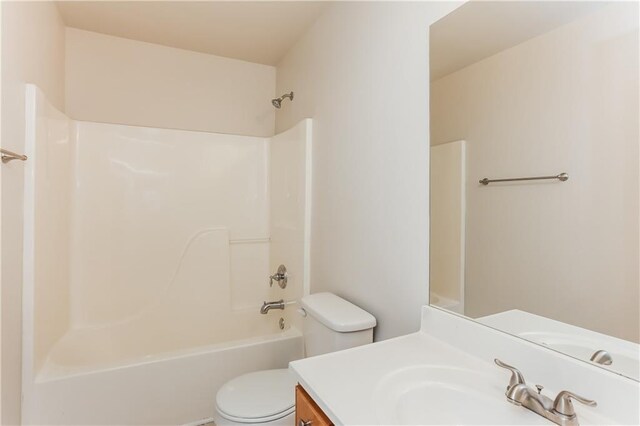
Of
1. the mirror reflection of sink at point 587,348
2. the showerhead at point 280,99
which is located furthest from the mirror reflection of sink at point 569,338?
the showerhead at point 280,99

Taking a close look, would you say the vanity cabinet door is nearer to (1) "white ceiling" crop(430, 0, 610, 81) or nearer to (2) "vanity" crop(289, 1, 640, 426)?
(2) "vanity" crop(289, 1, 640, 426)

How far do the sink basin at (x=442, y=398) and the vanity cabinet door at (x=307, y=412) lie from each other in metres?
0.14

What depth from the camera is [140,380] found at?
168 centimetres

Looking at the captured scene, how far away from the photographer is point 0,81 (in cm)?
126

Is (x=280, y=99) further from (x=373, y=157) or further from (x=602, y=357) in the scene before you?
(x=602, y=357)

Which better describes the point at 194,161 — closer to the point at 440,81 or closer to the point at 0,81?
the point at 0,81

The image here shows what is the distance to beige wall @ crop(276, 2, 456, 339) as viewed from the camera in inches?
49.6

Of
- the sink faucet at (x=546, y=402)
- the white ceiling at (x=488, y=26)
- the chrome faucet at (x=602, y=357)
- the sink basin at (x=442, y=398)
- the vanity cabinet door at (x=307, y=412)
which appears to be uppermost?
the white ceiling at (x=488, y=26)

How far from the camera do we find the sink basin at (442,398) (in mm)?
754

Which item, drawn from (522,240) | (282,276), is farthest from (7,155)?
(522,240)

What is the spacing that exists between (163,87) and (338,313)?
222cm

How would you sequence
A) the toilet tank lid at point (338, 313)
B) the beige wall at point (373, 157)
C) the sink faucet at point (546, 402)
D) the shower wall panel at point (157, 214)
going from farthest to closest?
the shower wall panel at point (157, 214) < the toilet tank lid at point (338, 313) < the beige wall at point (373, 157) < the sink faucet at point (546, 402)

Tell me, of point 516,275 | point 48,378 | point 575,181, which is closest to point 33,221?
point 48,378

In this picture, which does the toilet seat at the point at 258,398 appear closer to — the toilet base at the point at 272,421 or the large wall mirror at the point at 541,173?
the toilet base at the point at 272,421
